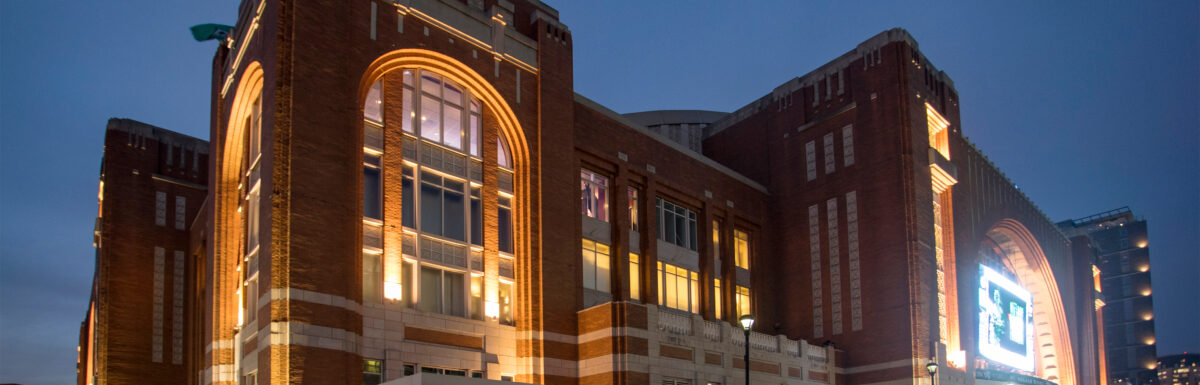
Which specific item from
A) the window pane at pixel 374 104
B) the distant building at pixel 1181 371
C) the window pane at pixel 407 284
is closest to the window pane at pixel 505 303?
the window pane at pixel 407 284

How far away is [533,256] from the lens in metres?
31.9

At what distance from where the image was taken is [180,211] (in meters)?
46.6

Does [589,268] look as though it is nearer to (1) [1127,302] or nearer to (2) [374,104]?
(2) [374,104]

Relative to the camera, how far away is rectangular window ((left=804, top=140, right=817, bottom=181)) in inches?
1800

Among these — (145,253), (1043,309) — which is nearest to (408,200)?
(145,253)

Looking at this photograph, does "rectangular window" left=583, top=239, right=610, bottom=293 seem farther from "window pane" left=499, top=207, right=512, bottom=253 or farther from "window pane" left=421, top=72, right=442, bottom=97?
"window pane" left=421, top=72, right=442, bottom=97

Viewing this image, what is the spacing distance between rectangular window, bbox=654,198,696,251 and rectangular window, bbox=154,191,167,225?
80.3 feet

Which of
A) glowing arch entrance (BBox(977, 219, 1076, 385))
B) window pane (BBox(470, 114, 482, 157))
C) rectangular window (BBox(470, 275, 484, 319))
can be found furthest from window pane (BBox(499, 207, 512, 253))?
glowing arch entrance (BBox(977, 219, 1076, 385))

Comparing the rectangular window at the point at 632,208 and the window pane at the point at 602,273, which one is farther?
the rectangular window at the point at 632,208

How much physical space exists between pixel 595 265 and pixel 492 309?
22.2 ft

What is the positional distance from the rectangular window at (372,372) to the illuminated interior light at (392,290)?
1.97 m

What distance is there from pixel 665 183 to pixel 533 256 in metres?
10.3

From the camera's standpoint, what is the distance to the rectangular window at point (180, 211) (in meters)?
46.2

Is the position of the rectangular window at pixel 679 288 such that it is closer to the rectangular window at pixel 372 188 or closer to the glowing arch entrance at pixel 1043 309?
the rectangular window at pixel 372 188
